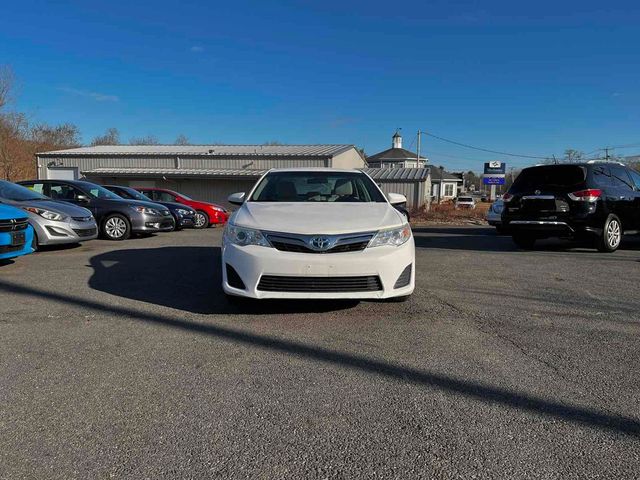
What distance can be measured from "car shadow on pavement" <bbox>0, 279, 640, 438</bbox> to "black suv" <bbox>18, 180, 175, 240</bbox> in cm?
686

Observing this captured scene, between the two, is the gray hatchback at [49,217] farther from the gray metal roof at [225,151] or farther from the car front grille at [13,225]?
the gray metal roof at [225,151]

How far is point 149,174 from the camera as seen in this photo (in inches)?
1231

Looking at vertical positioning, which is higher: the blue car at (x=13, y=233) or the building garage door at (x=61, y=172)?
the building garage door at (x=61, y=172)

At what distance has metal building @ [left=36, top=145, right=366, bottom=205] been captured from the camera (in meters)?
30.9

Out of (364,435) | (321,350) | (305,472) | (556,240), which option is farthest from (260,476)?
(556,240)

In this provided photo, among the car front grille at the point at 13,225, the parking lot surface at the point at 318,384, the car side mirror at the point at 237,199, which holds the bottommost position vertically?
the parking lot surface at the point at 318,384

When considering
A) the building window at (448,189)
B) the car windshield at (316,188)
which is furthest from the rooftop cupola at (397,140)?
the car windshield at (316,188)

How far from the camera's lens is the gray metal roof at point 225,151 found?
32.1 meters

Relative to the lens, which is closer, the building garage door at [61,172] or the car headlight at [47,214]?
the car headlight at [47,214]

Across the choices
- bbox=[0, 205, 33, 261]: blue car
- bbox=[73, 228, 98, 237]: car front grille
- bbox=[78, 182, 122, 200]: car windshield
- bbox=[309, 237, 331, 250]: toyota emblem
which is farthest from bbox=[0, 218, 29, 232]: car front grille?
bbox=[309, 237, 331, 250]: toyota emblem

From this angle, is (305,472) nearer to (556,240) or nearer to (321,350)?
(321,350)

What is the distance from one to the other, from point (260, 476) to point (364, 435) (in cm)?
62

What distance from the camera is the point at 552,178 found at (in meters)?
8.98

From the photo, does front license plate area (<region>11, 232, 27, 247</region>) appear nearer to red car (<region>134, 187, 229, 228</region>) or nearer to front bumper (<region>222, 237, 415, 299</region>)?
front bumper (<region>222, 237, 415, 299</region>)
